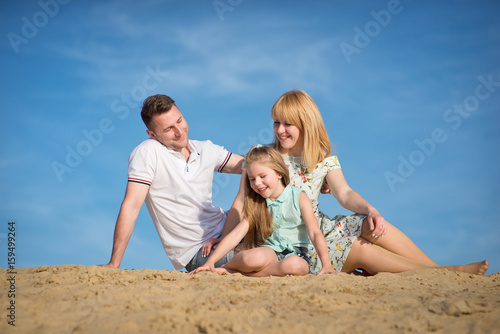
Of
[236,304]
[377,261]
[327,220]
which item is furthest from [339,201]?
[236,304]

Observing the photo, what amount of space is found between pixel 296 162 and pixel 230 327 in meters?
2.83

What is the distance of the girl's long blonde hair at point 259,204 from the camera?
172 inches

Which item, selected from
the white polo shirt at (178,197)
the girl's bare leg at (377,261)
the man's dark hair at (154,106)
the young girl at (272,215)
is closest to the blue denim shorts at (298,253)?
the young girl at (272,215)

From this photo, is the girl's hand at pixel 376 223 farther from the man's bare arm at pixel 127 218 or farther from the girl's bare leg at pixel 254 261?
the man's bare arm at pixel 127 218

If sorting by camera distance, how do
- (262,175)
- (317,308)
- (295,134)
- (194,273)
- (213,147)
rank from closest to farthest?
(317,308) < (194,273) < (262,175) < (295,134) < (213,147)

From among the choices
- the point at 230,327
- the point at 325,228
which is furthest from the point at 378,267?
the point at 230,327

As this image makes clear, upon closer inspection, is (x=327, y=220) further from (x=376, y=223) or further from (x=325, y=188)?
(x=376, y=223)

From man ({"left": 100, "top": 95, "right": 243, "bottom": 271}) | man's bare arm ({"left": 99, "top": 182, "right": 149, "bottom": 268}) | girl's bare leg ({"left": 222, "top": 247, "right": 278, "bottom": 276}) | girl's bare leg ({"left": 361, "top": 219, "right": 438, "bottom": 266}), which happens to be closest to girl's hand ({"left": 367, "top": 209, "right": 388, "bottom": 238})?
girl's bare leg ({"left": 361, "top": 219, "right": 438, "bottom": 266})

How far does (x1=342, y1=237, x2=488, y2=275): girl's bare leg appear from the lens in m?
4.42

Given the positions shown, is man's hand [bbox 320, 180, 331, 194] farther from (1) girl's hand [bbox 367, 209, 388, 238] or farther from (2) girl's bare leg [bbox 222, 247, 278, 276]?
(2) girl's bare leg [bbox 222, 247, 278, 276]

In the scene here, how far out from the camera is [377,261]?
4.47m

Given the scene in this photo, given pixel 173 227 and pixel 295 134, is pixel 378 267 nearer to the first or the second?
pixel 295 134

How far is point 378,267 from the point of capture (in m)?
4.49

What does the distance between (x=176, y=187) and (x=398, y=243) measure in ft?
8.10
